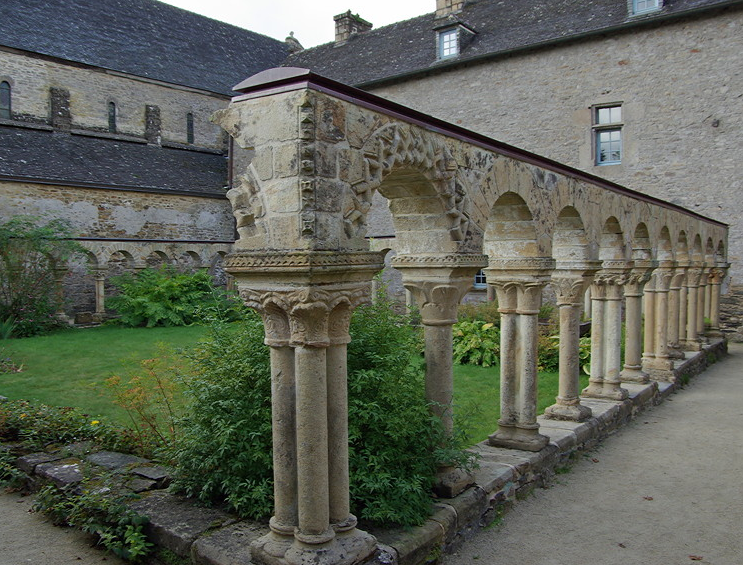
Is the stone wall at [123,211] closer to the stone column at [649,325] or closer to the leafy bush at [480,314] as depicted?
the leafy bush at [480,314]

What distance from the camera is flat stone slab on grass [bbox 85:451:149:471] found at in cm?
514

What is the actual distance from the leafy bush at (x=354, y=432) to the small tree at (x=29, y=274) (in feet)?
36.5

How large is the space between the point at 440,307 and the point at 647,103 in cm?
1393

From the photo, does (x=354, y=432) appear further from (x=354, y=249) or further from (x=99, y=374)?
(x=99, y=374)

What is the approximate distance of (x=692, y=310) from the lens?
12.5m

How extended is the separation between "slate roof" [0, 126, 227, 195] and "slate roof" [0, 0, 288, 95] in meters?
2.57

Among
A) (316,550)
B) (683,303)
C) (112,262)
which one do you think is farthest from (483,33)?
(316,550)

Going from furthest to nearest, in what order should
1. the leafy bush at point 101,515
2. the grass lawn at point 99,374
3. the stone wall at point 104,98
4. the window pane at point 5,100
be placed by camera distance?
the stone wall at point 104,98 → the window pane at point 5,100 → the grass lawn at point 99,374 → the leafy bush at point 101,515

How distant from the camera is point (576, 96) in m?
17.2

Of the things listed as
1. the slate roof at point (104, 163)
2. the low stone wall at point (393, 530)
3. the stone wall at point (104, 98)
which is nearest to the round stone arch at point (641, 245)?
the low stone wall at point (393, 530)

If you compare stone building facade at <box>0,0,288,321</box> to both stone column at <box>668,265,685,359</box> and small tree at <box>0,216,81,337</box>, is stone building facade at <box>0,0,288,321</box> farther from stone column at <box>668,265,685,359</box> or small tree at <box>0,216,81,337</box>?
stone column at <box>668,265,685,359</box>

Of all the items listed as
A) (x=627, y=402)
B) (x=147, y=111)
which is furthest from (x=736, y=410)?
(x=147, y=111)

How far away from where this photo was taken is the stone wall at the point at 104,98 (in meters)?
19.8

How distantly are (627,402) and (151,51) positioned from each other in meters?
21.0
